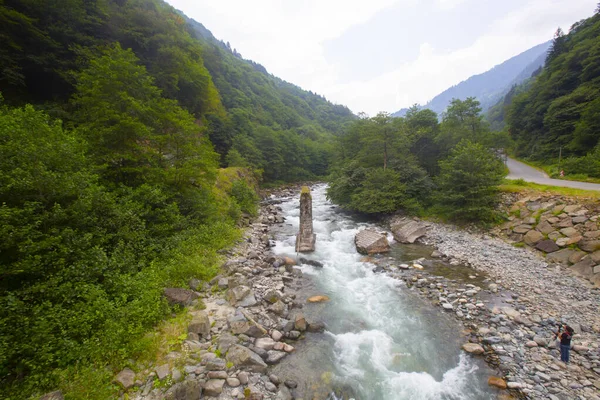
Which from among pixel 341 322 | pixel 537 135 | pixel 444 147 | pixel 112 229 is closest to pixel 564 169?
pixel 444 147

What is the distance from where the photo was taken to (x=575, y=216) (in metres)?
12.1

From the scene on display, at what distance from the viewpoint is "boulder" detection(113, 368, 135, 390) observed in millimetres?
4754

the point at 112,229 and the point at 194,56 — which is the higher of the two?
the point at 194,56

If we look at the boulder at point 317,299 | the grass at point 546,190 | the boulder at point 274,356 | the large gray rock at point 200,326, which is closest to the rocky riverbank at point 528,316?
the boulder at point 317,299

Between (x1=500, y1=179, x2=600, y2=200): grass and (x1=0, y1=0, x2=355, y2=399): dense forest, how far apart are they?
2011 centimetres

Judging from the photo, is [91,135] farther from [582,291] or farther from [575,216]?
[575,216]

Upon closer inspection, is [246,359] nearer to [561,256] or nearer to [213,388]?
[213,388]

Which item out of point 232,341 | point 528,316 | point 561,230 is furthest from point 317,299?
point 561,230

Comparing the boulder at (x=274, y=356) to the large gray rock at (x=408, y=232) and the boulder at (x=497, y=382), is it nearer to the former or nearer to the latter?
the boulder at (x=497, y=382)

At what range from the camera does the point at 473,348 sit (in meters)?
6.95

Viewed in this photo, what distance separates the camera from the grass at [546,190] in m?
13.0

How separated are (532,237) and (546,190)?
189 inches

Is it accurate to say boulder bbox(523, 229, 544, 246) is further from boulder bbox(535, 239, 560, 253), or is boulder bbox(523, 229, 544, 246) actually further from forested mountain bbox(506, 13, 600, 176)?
forested mountain bbox(506, 13, 600, 176)

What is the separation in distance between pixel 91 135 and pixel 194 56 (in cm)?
2956
